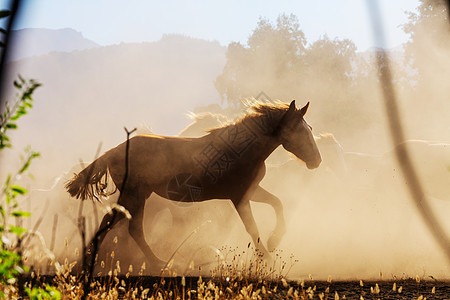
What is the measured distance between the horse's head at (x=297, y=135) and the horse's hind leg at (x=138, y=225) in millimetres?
2149

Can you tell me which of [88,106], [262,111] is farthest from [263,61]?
[88,106]

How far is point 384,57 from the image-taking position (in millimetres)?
26641

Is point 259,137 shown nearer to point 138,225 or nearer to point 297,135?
point 297,135

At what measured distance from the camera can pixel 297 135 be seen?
581 cm

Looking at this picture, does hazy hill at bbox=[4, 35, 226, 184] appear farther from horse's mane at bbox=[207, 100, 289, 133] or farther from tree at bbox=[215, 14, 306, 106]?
horse's mane at bbox=[207, 100, 289, 133]

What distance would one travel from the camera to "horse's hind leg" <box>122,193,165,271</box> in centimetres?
561

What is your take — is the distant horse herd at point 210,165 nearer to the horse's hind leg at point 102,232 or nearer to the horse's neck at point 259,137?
the horse's neck at point 259,137

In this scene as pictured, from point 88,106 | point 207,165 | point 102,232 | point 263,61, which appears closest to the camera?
point 102,232

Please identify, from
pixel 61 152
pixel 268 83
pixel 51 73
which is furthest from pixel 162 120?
pixel 268 83

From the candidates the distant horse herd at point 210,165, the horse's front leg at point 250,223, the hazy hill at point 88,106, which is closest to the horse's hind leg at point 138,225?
the distant horse herd at point 210,165

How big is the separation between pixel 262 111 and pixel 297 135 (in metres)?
0.61

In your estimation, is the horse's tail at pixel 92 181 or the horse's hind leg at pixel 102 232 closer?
the horse's hind leg at pixel 102 232

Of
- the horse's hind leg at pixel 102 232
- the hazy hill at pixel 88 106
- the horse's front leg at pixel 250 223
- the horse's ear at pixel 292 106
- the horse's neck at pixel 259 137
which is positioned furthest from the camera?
the hazy hill at pixel 88 106

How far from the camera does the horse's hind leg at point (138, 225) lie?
18.4 feet
